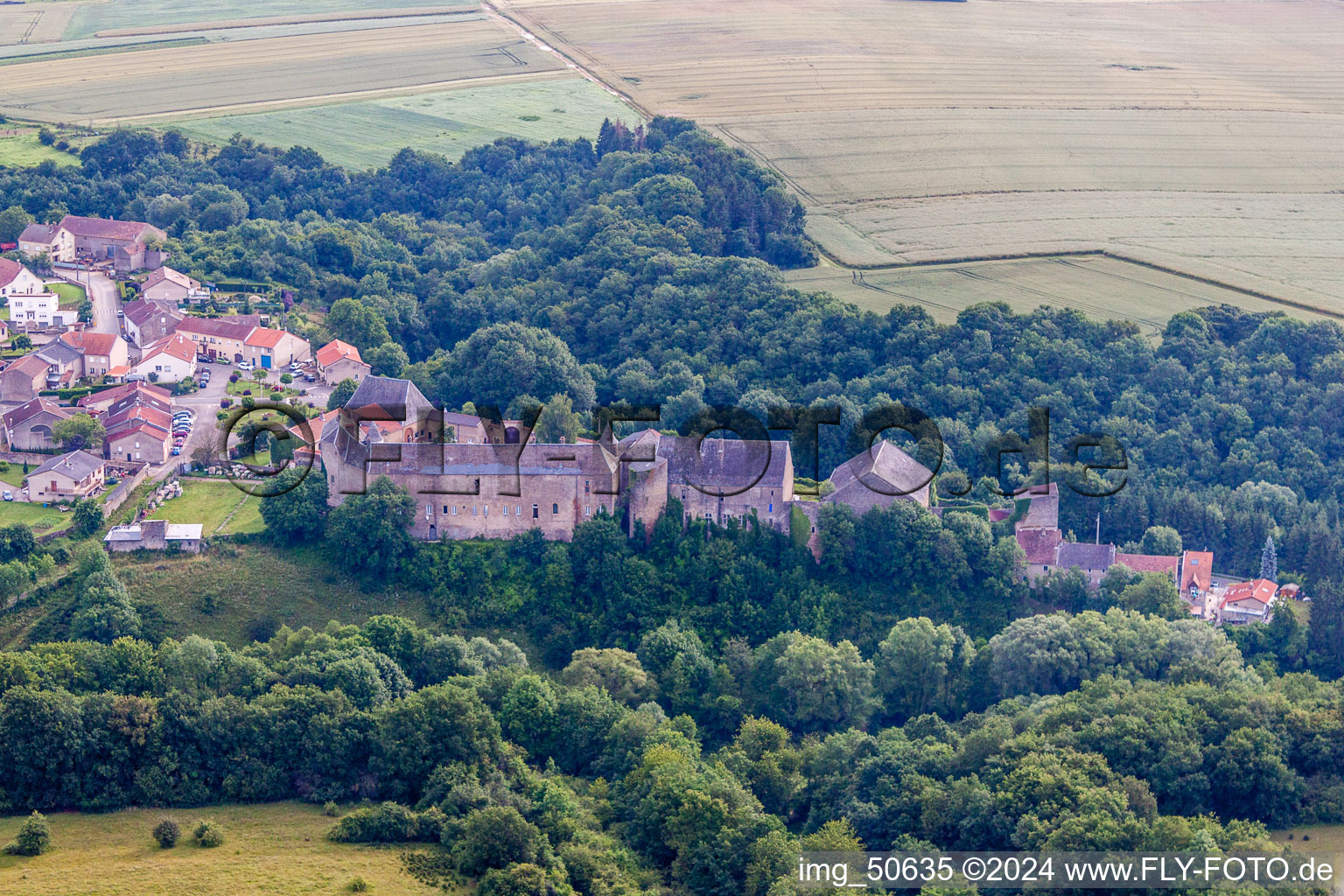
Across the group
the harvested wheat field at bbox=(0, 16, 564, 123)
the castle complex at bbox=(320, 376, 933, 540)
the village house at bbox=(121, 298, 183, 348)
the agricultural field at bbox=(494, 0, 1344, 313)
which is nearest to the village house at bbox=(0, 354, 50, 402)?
the village house at bbox=(121, 298, 183, 348)

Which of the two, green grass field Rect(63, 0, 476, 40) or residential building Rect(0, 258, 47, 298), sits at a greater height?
green grass field Rect(63, 0, 476, 40)

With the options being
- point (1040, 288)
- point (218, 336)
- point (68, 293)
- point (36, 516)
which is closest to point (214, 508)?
point (36, 516)

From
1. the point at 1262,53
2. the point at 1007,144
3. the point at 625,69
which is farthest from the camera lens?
the point at 625,69

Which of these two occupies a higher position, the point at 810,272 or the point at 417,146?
the point at 417,146

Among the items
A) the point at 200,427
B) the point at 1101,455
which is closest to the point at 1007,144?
the point at 1101,455

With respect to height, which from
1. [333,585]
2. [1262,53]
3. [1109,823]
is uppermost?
[1262,53]

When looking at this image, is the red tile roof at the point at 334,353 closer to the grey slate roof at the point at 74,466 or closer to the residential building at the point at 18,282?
the grey slate roof at the point at 74,466

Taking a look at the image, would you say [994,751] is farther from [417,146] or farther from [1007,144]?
[417,146]

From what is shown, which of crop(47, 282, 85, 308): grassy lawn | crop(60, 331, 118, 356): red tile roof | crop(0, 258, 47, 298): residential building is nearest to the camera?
crop(60, 331, 118, 356): red tile roof

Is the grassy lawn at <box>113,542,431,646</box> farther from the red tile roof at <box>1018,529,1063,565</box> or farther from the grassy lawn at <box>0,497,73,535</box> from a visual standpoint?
the red tile roof at <box>1018,529,1063,565</box>
